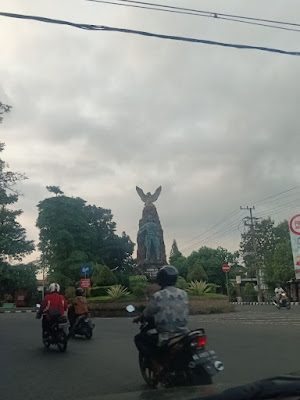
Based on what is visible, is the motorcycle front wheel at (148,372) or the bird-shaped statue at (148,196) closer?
the motorcycle front wheel at (148,372)

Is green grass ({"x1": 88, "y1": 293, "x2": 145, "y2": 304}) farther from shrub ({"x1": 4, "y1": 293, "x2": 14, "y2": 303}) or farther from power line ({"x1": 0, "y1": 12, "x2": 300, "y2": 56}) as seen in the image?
shrub ({"x1": 4, "y1": 293, "x2": 14, "y2": 303})

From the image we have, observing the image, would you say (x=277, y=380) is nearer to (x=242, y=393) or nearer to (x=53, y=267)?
(x=242, y=393)

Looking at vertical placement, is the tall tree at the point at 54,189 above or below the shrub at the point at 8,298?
above

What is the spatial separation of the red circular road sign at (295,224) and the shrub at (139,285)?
16156 millimetres

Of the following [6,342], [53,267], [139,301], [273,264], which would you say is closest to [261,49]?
[6,342]

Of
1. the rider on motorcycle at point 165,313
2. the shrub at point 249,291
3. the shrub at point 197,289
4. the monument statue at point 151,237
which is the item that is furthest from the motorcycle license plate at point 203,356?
the shrub at point 249,291

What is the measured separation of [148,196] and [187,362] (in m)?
28.6

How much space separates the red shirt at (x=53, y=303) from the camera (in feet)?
34.0

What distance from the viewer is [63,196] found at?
51.9 meters

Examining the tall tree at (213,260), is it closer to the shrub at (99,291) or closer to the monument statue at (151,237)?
the monument statue at (151,237)

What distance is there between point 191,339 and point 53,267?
1809 inches

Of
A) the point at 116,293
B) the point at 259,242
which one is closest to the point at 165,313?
the point at 116,293

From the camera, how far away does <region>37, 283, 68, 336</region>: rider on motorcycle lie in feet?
33.9

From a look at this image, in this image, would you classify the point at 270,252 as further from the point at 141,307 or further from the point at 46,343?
the point at 46,343
